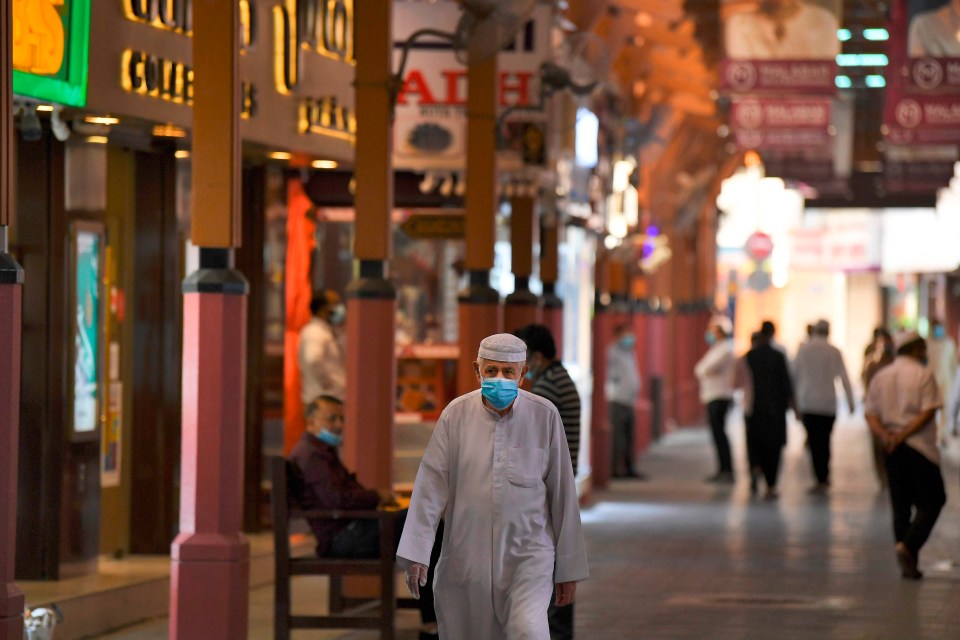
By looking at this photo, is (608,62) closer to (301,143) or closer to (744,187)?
(301,143)

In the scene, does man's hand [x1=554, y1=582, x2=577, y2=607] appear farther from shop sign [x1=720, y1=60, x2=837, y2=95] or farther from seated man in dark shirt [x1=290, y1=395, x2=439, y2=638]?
shop sign [x1=720, y1=60, x2=837, y2=95]

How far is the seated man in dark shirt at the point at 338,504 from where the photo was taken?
1079 cm

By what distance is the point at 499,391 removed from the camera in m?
7.78

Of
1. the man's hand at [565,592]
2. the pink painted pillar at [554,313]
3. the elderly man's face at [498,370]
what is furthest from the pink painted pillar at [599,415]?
the elderly man's face at [498,370]

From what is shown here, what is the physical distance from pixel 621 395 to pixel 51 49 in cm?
1436

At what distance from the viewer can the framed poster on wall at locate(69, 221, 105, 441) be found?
12422mm

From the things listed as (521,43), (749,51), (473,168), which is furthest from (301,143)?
(749,51)

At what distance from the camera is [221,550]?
33.0 ft

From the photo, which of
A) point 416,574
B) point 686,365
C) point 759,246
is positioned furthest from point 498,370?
point 759,246

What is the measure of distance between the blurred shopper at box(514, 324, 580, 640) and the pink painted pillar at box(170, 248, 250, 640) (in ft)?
4.95

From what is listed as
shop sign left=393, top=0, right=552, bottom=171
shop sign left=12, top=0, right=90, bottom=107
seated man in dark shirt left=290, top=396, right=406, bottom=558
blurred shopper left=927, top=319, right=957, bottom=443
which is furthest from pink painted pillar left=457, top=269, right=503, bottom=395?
blurred shopper left=927, top=319, right=957, bottom=443

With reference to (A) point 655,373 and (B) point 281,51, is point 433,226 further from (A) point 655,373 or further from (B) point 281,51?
(A) point 655,373

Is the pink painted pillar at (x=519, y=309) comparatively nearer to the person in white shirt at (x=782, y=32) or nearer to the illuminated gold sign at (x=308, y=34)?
the illuminated gold sign at (x=308, y=34)

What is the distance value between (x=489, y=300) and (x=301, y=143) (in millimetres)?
1821
